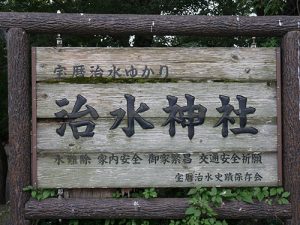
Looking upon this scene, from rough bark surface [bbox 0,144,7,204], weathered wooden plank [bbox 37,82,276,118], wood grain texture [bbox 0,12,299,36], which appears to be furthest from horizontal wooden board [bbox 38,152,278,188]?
rough bark surface [bbox 0,144,7,204]

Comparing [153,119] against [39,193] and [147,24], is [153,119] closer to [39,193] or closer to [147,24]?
[147,24]

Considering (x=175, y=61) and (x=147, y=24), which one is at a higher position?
(x=147, y=24)

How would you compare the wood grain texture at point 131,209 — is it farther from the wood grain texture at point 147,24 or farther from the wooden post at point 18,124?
the wood grain texture at point 147,24

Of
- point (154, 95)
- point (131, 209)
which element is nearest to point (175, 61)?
point (154, 95)

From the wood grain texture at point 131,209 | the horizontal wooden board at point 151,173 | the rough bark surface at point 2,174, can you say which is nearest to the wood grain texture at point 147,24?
the horizontal wooden board at point 151,173

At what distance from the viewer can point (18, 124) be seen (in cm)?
393

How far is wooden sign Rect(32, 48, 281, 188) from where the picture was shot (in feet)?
13.0

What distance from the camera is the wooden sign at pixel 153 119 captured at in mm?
3965

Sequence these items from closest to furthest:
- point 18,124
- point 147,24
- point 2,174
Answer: point 18,124 < point 147,24 < point 2,174

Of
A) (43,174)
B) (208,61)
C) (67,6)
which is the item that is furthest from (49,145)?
(67,6)

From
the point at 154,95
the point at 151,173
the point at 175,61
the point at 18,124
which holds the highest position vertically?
the point at 175,61

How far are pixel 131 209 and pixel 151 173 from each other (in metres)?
0.37

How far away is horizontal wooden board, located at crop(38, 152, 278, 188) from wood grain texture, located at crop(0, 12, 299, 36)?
1139 millimetres

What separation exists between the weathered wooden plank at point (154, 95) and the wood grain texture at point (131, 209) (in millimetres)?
790
